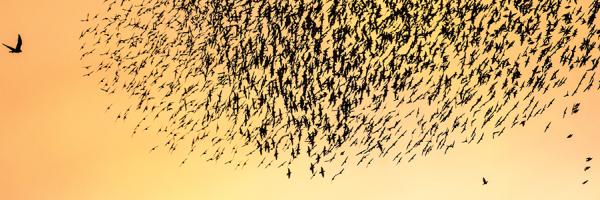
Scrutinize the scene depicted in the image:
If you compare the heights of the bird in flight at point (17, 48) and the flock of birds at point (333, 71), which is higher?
the flock of birds at point (333, 71)

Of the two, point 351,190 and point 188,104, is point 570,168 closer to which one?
point 351,190

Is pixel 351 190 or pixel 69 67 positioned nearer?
pixel 69 67

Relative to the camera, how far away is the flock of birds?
4.02 feet

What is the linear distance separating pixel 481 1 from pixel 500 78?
173 millimetres

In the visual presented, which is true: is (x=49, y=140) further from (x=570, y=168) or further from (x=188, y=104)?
(x=570, y=168)

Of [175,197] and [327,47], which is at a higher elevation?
[327,47]

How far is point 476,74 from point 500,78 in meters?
0.05

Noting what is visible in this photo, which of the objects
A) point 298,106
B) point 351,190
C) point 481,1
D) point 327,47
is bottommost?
point 351,190

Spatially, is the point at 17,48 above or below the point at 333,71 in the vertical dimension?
below

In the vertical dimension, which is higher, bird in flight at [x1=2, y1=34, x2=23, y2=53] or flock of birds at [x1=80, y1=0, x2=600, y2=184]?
flock of birds at [x1=80, y1=0, x2=600, y2=184]

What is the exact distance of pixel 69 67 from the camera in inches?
47.0

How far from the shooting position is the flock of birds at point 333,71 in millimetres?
1226

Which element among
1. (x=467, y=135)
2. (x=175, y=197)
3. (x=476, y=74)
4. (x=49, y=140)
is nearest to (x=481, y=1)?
(x=476, y=74)

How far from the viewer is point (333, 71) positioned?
1.26 metres
